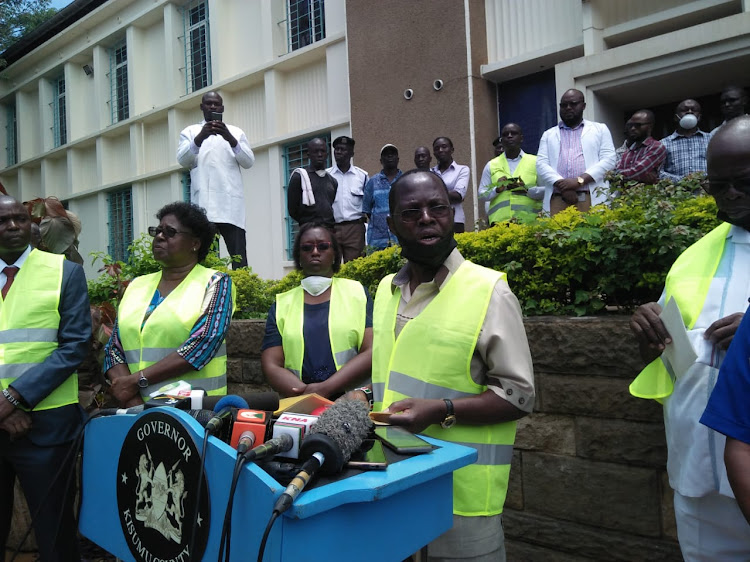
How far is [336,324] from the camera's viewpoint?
3932 millimetres

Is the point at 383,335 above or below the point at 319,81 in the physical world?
below

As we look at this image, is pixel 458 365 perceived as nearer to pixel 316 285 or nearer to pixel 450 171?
pixel 316 285

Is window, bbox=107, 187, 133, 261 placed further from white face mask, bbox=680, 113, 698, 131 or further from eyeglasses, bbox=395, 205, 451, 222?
eyeglasses, bbox=395, 205, 451, 222

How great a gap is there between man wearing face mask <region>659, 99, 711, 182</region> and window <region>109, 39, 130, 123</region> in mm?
16513

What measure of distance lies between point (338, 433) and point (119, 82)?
20.3 m

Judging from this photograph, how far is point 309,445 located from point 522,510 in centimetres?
257

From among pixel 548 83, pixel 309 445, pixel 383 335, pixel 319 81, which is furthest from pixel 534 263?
pixel 319 81

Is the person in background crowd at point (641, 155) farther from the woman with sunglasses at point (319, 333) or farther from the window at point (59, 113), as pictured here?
the window at point (59, 113)

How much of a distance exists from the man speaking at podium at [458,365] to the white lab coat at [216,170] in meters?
5.57

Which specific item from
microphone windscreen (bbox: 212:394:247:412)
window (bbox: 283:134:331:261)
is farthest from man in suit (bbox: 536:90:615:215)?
window (bbox: 283:134:331:261)

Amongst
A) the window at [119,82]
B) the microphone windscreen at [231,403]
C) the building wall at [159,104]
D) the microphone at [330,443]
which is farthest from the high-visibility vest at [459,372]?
the window at [119,82]

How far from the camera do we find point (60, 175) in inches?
878

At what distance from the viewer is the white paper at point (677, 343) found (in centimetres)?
215

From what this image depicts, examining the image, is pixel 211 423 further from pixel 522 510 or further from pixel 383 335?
pixel 522 510
